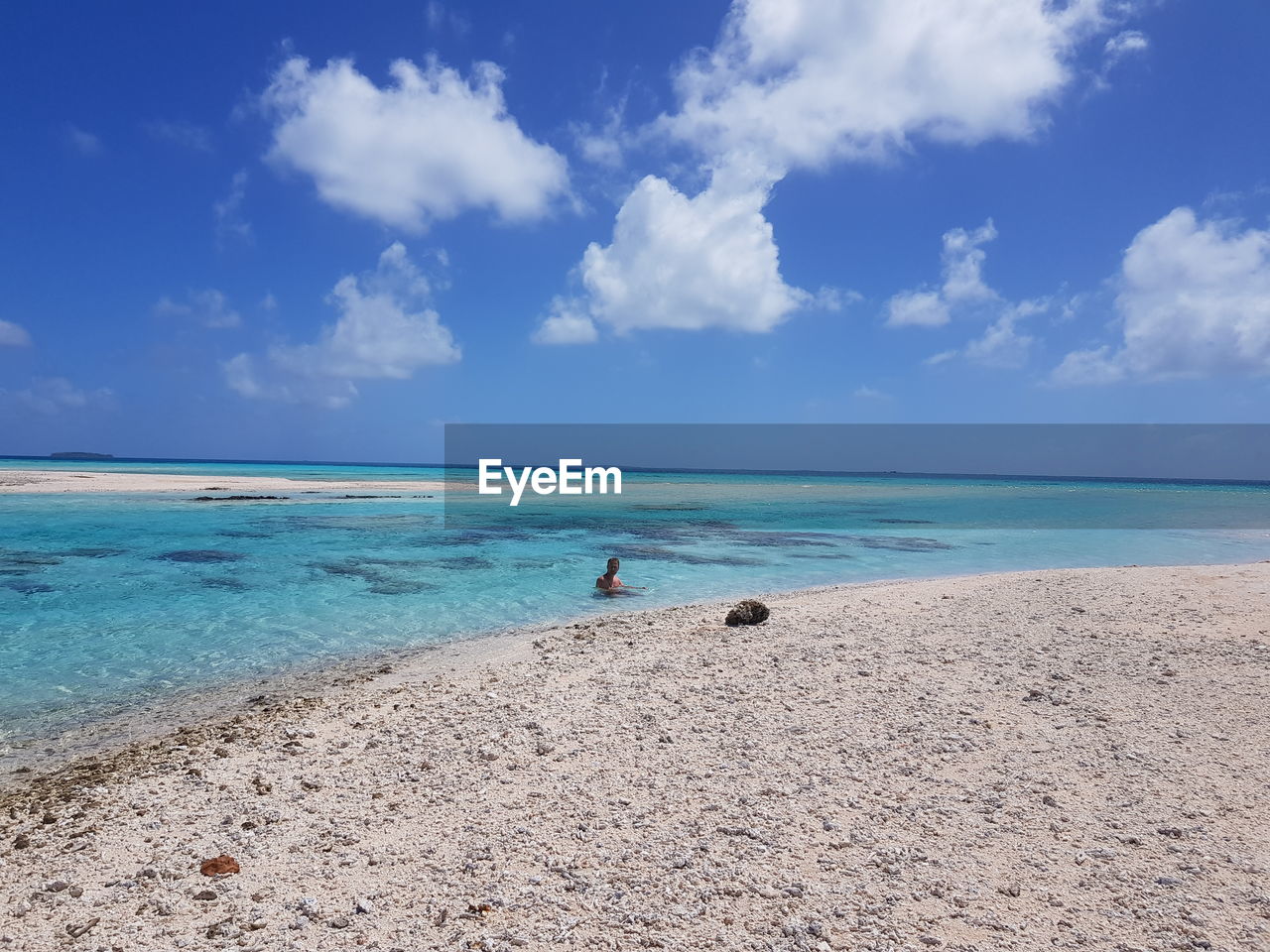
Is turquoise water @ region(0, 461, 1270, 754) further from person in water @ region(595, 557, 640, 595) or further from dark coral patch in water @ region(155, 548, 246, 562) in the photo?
person in water @ region(595, 557, 640, 595)

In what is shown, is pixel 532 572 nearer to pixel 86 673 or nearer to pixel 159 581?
pixel 159 581

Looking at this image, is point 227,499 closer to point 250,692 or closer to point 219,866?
point 250,692

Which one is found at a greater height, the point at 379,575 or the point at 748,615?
the point at 748,615

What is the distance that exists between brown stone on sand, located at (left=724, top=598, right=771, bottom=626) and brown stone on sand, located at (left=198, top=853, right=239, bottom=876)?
8.18m

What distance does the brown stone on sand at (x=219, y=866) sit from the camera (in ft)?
14.5

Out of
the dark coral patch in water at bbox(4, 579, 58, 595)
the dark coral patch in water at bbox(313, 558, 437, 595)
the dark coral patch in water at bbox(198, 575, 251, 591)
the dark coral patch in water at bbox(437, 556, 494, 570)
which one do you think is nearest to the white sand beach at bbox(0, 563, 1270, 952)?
the dark coral patch in water at bbox(313, 558, 437, 595)

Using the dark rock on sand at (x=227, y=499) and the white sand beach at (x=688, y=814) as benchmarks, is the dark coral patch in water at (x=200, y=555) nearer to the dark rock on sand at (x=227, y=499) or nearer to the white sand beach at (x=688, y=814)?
the white sand beach at (x=688, y=814)

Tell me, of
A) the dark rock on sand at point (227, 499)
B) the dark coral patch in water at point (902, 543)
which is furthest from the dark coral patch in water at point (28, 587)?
the dark rock on sand at point (227, 499)

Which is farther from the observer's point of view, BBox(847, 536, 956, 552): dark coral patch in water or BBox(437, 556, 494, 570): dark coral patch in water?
BBox(847, 536, 956, 552): dark coral patch in water

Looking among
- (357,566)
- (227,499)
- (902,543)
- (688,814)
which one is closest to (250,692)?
(688,814)

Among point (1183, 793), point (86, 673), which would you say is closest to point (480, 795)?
point (1183, 793)

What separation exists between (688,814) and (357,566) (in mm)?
16168

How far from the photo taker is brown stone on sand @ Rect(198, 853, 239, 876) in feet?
14.5

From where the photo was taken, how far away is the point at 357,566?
62.5ft
